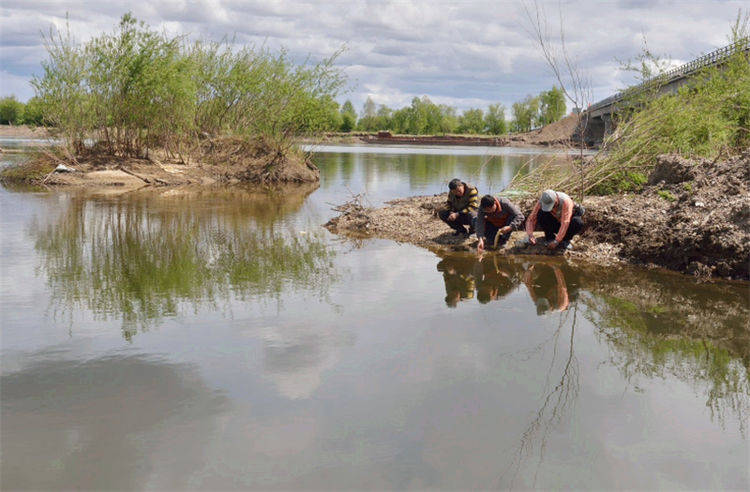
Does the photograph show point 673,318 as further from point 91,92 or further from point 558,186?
point 91,92

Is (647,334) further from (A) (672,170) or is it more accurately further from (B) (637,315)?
(A) (672,170)

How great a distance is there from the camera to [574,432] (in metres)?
4.57

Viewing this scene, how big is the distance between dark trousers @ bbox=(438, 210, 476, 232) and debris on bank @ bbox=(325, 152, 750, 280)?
25 centimetres

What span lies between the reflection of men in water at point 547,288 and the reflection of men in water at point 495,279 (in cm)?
23

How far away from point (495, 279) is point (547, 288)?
798mm

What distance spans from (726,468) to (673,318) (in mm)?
3376

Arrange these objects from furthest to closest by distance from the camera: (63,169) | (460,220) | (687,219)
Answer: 1. (63,169)
2. (460,220)
3. (687,219)

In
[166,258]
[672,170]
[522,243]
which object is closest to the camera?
[166,258]

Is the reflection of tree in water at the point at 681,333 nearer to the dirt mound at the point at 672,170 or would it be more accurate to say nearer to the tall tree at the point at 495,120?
the dirt mound at the point at 672,170

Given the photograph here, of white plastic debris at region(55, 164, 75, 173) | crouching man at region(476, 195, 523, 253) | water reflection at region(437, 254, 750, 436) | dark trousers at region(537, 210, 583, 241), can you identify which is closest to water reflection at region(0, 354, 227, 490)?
water reflection at region(437, 254, 750, 436)

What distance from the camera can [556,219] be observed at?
1066 cm

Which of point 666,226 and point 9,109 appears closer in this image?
point 666,226

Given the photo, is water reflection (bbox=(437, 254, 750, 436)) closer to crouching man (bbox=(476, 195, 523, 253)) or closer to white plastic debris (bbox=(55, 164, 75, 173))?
crouching man (bbox=(476, 195, 523, 253))

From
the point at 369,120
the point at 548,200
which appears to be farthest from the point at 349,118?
the point at 548,200
